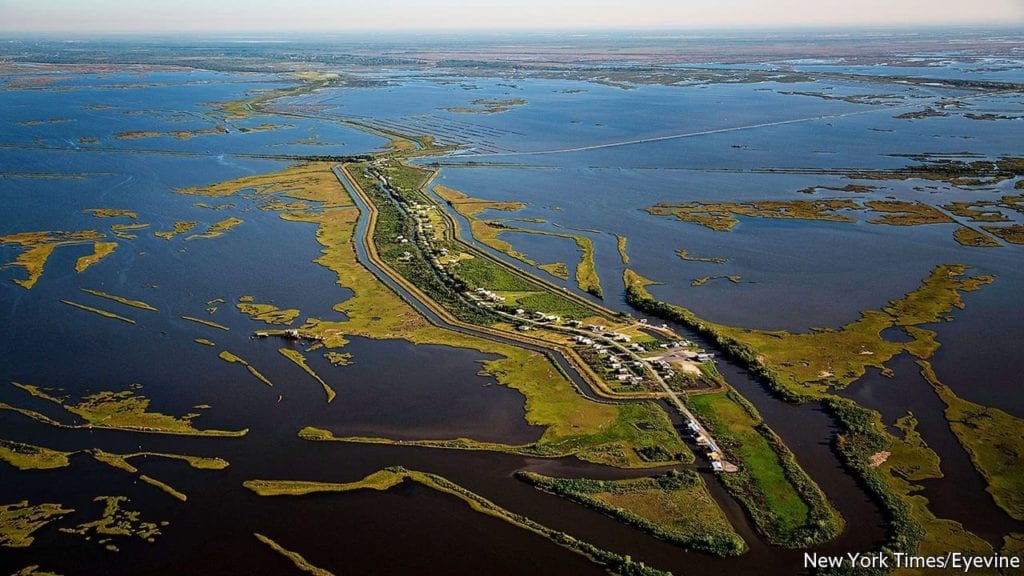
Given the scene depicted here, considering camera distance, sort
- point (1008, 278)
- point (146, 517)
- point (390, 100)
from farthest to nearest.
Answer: point (390, 100) < point (1008, 278) < point (146, 517)

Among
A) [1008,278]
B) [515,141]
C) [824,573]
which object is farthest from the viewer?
[515,141]

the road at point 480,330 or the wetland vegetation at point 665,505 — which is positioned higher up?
the road at point 480,330

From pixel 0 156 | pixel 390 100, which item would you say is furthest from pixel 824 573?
pixel 390 100

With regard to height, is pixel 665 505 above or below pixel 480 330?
below

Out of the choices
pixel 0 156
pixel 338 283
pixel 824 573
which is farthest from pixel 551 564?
pixel 0 156

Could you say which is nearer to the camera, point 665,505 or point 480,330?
point 665,505

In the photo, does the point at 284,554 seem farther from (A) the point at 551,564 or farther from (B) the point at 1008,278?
(B) the point at 1008,278

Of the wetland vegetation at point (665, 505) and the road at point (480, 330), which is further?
the road at point (480, 330)

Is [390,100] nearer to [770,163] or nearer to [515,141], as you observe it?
[515,141]

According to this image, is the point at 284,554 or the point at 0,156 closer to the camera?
the point at 284,554

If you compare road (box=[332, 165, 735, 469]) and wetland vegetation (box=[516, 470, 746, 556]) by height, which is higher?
road (box=[332, 165, 735, 469])

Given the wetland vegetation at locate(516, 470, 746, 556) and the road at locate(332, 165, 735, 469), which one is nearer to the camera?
the wetland vegetation at locate(516, 470, 746, 556)
